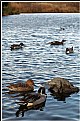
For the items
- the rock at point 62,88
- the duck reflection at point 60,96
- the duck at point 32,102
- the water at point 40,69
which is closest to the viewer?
the water at point 40,69

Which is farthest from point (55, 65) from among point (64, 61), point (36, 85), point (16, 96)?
point (16, 96)

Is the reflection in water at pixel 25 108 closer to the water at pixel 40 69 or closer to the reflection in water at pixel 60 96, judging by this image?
the water at pixel 40 69

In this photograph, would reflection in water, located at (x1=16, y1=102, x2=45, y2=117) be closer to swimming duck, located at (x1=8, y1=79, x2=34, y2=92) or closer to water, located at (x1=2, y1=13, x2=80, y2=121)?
water, located at (x1=2, y1=13, x2=80, y2=121)

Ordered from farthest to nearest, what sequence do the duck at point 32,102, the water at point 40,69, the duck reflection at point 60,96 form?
the duck reflection at point 60,96 < the duck at point 32,102 < the water at point 40,69

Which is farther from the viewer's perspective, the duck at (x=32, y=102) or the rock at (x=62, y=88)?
the rock at (x=62, y=88)

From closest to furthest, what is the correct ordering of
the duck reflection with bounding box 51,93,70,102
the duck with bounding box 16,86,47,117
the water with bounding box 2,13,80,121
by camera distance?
the water with bounding box 2,13,80,121
the duck with bounding box 16,86,47,117
the duck reflection with bounding box 51,93,70,102

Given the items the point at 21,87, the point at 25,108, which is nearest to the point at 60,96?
the point at 21,87

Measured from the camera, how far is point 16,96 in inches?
368

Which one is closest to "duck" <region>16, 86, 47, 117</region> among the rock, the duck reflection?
the duck reflection

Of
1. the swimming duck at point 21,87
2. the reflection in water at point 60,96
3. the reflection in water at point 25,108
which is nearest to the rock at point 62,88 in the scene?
the reflection in water at point 60,96

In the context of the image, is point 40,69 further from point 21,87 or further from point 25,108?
point 25,108

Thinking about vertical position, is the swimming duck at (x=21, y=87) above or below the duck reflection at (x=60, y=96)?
above

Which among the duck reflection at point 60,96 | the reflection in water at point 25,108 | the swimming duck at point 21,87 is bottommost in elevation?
the reflection in water at point 25,108

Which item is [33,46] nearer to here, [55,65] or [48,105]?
[55,65]
